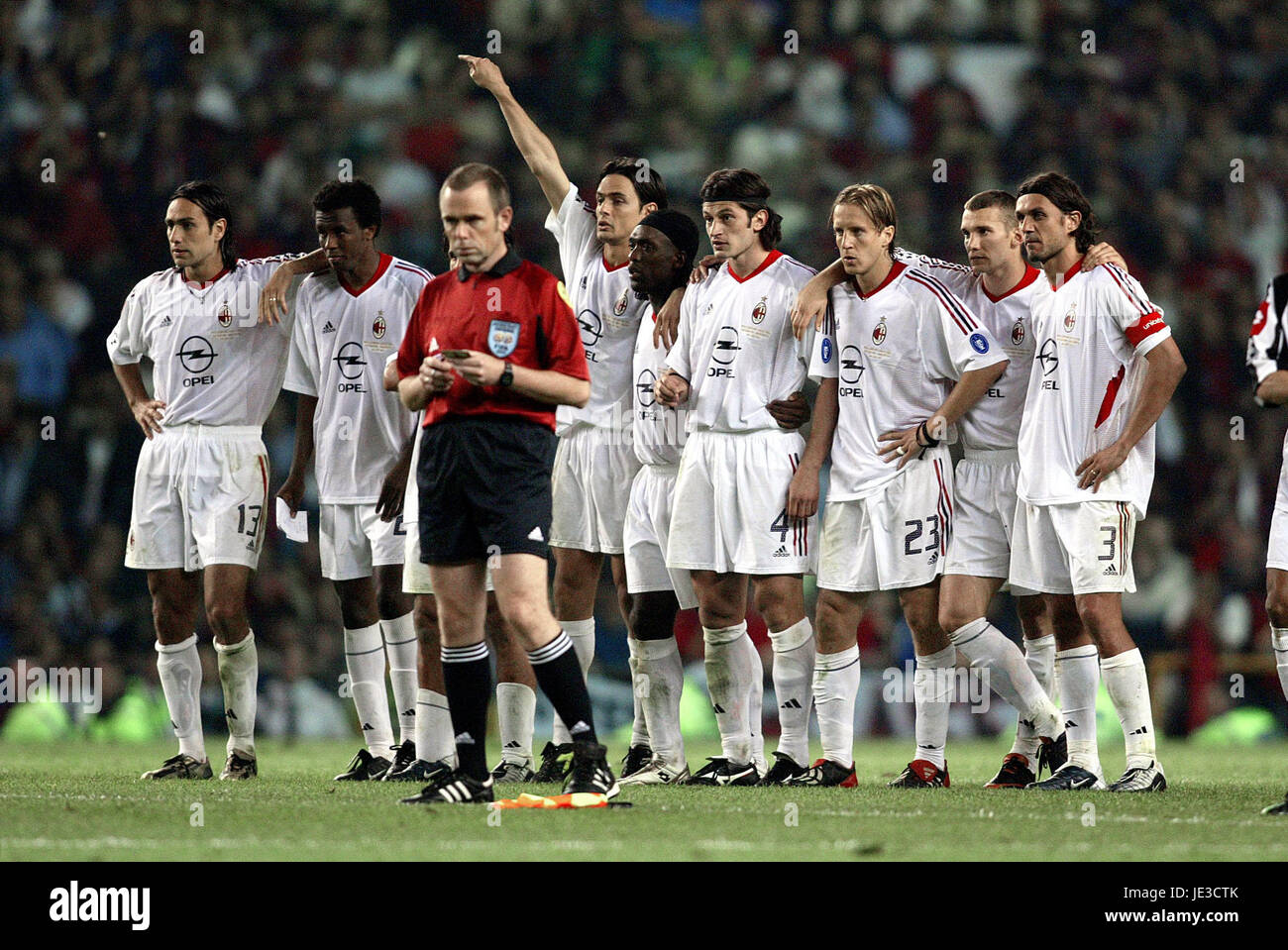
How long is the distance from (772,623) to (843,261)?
159 centimetres

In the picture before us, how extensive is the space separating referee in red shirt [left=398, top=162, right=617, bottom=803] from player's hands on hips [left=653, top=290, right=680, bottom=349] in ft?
5.15

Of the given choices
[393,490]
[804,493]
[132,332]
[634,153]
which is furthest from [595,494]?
[634,153]

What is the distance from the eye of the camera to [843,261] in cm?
736

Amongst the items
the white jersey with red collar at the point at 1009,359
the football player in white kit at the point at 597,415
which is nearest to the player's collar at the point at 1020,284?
the white jersey with red collar at the point at 1009,359

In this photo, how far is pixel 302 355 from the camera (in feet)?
26.3

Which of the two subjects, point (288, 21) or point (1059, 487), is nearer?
point (1059, 487)

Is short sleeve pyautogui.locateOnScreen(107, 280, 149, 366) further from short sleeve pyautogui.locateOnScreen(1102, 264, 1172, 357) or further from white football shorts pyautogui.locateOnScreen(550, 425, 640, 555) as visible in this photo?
short sleeve pyautogui.locateOnScreen(1102, 264, 1172, 357)

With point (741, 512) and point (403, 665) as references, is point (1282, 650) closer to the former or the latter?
point (741, 512)

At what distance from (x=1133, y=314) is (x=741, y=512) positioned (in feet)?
5.97

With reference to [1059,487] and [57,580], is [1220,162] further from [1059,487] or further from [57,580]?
[57,580]

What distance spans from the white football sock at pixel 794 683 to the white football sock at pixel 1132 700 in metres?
1.24

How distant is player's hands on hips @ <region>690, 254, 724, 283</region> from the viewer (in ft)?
24.9

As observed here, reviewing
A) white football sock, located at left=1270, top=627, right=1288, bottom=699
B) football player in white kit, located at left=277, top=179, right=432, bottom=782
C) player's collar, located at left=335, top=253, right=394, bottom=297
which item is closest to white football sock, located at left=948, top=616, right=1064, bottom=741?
white football sock, located at left=1270, top=627, right=1288, bottom=699
